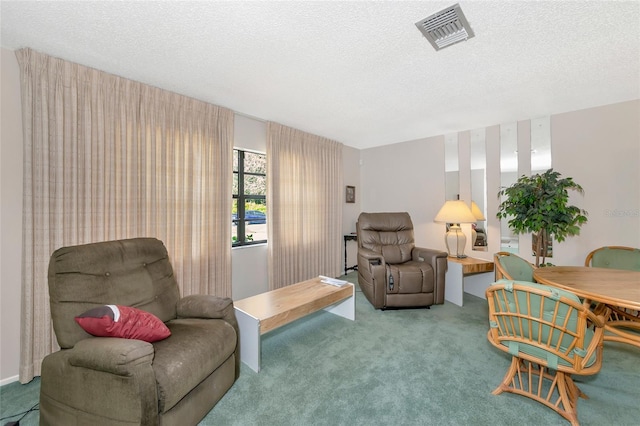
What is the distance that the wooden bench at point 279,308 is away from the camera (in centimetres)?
199

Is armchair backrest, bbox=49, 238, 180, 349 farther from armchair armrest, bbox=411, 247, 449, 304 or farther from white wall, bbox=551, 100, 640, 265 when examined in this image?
white wall, bbox=551, 100, 640, 265

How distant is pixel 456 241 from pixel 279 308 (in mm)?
2817

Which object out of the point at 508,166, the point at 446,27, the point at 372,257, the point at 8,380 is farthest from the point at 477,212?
the point at 8,380

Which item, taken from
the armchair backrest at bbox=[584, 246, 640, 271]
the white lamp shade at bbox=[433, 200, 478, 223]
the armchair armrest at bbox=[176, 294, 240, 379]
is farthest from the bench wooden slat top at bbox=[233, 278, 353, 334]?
the armchair backrest at bbox=[584, 246, 640, 271]

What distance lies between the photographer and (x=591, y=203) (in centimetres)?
301

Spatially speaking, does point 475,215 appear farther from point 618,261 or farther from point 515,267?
point 515,267

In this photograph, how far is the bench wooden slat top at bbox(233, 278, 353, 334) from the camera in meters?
2.07

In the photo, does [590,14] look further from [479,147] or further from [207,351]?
[207,351]

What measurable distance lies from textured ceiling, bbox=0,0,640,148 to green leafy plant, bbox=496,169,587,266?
0.89 meters

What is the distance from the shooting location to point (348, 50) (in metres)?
1.89

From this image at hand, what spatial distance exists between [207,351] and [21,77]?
239 centimetres

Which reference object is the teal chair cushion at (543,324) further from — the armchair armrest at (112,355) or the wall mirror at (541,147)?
the wall mirror at (541,147)

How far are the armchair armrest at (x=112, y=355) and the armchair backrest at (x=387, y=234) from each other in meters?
2.95

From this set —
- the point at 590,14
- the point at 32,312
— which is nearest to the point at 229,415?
the point at 32,312
